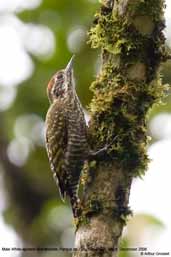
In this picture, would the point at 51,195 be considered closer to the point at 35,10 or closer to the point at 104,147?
the point at 35,10

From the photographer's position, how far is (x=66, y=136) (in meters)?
5.49

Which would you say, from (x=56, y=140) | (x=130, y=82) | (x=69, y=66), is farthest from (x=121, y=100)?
(x=69, y=66)

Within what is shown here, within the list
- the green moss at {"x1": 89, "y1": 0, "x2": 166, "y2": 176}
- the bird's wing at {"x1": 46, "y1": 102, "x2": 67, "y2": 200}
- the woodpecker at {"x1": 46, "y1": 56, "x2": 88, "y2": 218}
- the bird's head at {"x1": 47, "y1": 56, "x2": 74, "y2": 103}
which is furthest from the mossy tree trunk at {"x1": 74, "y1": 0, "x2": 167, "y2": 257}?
the bird's head at {"x1": 47, "y1": 56, "x2": 74, "y2": 103}

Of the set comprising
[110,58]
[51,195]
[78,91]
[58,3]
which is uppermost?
[58,3]

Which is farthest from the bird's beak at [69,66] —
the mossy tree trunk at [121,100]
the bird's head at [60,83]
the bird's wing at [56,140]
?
the mossy tree trunk at [121,100]

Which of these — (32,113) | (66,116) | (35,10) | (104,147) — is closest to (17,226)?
(32,113)

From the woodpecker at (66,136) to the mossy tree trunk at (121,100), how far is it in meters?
0.96

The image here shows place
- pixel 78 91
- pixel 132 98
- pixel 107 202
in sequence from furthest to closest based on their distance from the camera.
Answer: pixel 78 91 → pixel 132 98 → pixel 107 202

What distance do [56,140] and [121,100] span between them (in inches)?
61.8

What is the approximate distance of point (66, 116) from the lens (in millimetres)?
5523

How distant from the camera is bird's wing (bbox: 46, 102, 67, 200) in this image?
17.7 ft

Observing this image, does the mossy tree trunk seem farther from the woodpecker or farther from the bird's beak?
the bird's beak

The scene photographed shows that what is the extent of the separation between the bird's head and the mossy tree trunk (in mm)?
1651

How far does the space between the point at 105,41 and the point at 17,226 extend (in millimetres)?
2813
